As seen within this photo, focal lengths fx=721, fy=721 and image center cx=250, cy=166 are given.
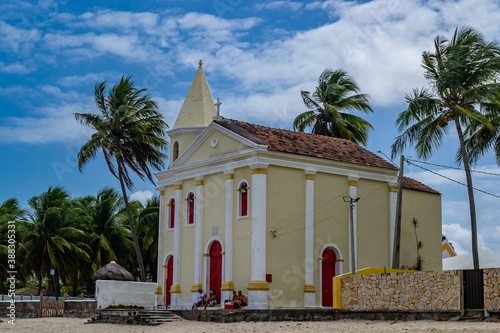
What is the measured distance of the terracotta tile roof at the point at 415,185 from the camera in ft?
112

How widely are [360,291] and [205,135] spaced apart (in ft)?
36.1

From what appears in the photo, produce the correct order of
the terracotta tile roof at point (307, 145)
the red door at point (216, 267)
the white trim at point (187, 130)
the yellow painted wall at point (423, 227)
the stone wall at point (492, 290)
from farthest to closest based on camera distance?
the white trim at point (187, 130), the yellow painted wall at point (423, 227), the red door at point (216, 267), the terracotta tile roof at point (307, 145), the stone wall at point (492, 290)

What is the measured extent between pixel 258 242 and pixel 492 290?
10672 millimetres

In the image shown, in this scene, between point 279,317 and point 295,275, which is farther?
point 295,275

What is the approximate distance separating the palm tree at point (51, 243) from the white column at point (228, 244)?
50.0ft

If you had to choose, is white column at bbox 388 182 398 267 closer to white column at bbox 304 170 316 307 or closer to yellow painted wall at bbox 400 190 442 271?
yellow painted wall at bbox 400 190 442 271

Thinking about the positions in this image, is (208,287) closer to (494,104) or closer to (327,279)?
(327,279)

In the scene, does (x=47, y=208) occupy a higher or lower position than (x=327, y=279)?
higher

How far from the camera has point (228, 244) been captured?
1179 inches

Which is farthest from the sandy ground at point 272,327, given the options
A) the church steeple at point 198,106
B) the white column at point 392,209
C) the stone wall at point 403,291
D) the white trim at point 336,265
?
the church steeple at point 198,106

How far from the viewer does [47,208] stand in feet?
146

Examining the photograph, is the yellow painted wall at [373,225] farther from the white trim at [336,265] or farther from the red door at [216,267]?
the red door at [216,267]

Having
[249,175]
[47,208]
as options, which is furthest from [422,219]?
[47,208]

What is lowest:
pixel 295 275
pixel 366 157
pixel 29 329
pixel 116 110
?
pixel 29 329
